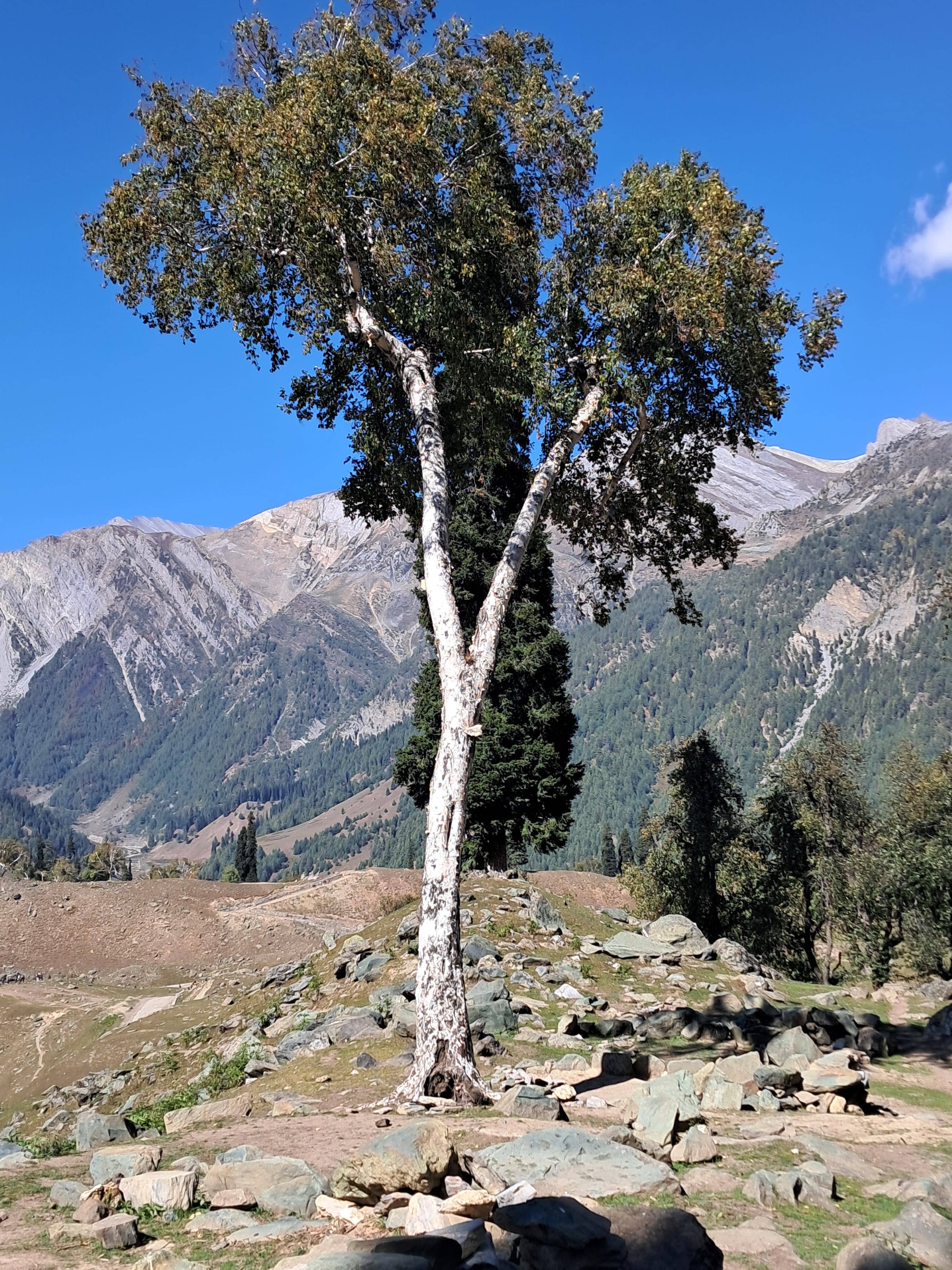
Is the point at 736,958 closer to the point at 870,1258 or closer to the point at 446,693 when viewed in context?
the point at 446,693

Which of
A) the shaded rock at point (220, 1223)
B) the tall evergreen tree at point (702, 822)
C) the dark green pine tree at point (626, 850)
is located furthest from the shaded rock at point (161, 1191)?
the dark green pine tree at point (626, 850)

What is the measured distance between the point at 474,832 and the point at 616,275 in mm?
26556

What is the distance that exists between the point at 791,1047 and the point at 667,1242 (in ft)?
31.4

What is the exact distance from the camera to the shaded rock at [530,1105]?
11562 millimetres

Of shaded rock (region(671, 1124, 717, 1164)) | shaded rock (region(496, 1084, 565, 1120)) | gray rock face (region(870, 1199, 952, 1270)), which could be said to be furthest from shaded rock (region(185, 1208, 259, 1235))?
gray rock face (region(870, 1199, 952, 1270))

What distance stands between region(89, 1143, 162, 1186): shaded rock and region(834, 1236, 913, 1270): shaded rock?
6327mm

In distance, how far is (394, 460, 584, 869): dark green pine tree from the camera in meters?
39.2

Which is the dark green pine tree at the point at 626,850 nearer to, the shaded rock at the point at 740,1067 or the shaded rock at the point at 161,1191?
the shaded rock at the point at 740,1067

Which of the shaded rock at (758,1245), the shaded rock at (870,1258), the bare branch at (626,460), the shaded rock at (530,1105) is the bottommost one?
the shaded rock at (530,1105)

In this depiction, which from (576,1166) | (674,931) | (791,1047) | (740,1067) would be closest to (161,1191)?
(576,1166)

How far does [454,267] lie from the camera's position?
18.9m

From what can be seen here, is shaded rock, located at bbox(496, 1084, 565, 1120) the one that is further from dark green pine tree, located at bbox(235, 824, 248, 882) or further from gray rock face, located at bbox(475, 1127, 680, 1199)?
dark green pine tree, located at bbox(235, 824, 248, 882)

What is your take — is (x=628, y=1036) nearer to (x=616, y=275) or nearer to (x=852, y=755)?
(x=616, y=275)

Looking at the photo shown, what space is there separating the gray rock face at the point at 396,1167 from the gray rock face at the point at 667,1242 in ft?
5.57
